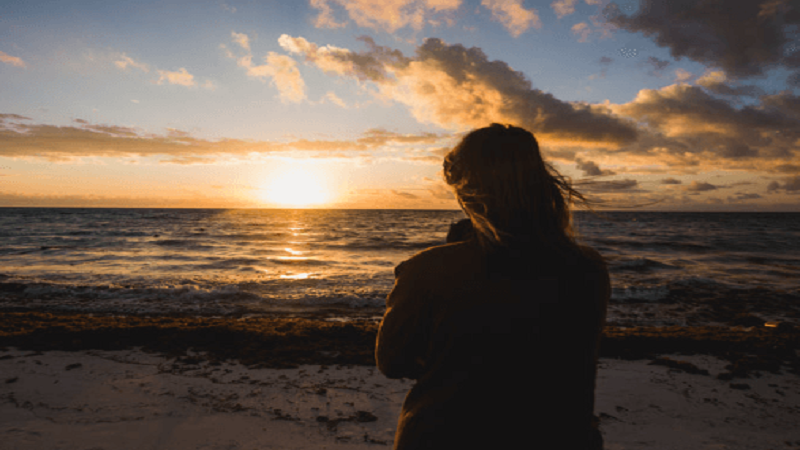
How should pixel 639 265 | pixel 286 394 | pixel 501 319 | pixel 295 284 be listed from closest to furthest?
pixel 501 319 < pixel 286 394 < pixel 295 284 < pixel 639 265

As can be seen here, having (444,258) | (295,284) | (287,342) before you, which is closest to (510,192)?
(444,258)

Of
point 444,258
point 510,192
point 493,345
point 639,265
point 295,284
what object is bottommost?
point 295,284

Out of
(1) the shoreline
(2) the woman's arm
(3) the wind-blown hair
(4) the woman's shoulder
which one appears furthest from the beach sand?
(3) the wind-blown hair

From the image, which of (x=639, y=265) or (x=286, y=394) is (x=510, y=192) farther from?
(x=639, y=265)

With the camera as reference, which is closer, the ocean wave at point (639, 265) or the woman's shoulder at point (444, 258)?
the woman's shoulder at point (444, 258)

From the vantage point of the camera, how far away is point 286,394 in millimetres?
4496

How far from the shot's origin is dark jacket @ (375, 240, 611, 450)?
1044mm

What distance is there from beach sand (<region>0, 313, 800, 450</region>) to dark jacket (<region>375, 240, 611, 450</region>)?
2.92 m

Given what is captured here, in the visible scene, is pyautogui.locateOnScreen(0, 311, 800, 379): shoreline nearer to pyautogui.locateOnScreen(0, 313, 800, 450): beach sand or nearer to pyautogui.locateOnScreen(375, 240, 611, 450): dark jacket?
pyautogui.locateOnScreen(0, 313, 800, 450): beach sand

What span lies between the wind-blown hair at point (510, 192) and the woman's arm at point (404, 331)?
0.80ft

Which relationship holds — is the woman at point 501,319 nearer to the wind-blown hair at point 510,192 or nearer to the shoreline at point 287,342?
the wind-blown hair at point 510,192

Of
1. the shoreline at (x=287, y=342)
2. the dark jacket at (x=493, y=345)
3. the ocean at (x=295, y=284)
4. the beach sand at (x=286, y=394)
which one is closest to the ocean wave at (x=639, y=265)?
the ocean at (x=295, y=284)

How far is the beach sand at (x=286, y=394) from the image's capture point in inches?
144

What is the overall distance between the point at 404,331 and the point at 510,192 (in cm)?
49
